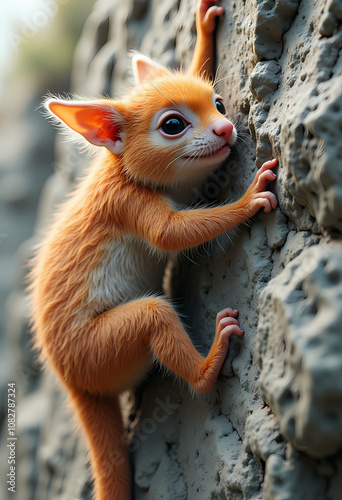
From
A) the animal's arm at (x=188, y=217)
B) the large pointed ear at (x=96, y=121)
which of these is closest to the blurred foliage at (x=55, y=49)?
the large pointed ear at (x=96, y=121)

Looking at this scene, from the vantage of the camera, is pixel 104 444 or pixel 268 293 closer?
pixel 268 293

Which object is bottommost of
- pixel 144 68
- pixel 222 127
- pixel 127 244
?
pixel 127 244

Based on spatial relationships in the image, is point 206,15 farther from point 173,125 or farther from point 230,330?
point 230,330

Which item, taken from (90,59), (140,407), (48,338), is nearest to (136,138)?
(48,338)

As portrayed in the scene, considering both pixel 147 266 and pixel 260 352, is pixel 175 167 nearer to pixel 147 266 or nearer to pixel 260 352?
pixel 147 266

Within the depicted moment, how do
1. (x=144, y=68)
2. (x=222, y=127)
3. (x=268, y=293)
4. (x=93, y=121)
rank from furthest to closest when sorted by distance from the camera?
(x=144, y=68), (x=93, y=121), (x=222, y=127), (x=268, y=293)

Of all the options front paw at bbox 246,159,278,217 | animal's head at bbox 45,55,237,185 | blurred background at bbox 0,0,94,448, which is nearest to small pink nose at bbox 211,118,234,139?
animal's head at bbox 45,55,237,185

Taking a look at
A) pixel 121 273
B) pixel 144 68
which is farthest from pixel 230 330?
pixel 144 68

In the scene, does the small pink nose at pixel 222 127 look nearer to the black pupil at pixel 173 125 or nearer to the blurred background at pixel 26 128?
the black pupil at pixel 173 125
